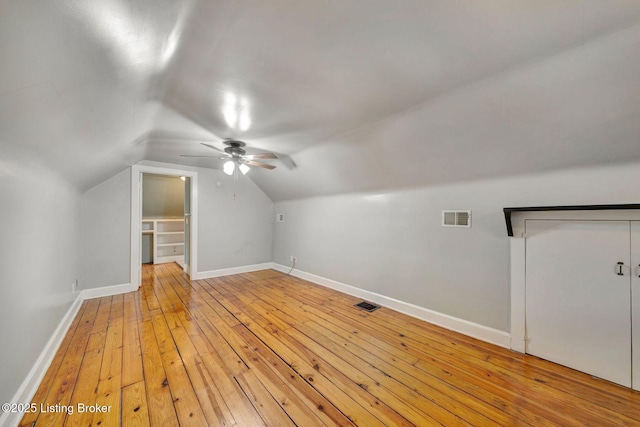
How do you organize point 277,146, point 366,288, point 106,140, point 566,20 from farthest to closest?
point 366,288 < point 277,146 < point 106,140 < point 566,20

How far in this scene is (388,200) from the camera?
327cm

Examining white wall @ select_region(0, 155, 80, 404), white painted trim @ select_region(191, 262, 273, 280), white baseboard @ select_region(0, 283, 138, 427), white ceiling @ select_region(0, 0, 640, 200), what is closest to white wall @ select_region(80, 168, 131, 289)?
white baseboard @ select_region(0, 283, 138, 427)

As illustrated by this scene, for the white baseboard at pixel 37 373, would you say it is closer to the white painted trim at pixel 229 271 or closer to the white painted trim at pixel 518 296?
the white painted trim at pixel 229 271

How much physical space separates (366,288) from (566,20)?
324 centimetres

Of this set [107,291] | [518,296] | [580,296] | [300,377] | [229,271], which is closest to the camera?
[300,377]

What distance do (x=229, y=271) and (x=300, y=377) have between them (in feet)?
11.5

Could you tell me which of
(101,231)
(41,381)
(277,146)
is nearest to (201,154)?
(277,146)

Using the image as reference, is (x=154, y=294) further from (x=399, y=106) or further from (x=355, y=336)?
(x=399, y=106)

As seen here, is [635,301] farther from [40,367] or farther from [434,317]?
[40,367]

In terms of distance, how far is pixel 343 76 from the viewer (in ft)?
5.37

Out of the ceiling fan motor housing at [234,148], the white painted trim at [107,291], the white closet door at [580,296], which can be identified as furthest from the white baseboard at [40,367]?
the white closet door at [580,296]

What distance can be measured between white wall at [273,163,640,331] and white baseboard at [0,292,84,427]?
3.33 metres

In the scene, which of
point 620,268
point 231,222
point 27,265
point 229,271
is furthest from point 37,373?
point 620,268

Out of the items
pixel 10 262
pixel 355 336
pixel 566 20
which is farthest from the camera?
pixel 355 336
